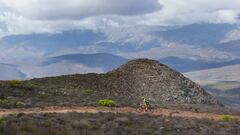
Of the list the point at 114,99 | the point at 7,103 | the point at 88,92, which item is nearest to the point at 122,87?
the point at 88,92

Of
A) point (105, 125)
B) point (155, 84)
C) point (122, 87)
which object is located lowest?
point (105, 125)

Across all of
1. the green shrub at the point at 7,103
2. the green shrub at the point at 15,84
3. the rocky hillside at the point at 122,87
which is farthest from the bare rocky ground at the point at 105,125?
the green shrub at the point at 15,84

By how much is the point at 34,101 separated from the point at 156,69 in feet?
111

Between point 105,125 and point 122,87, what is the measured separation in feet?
129

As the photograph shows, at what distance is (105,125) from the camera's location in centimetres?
3081

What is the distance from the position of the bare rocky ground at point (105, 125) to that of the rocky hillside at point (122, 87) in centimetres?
1488

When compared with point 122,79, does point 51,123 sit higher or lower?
lower

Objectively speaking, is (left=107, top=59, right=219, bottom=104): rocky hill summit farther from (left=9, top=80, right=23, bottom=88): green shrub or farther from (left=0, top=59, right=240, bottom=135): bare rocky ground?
(left=9, top=80, right=23, bottom=88): green shrub

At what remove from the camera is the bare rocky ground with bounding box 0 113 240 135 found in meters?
26.9

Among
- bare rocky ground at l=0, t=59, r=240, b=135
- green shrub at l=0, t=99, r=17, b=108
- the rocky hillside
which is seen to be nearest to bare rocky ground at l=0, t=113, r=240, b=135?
bare rocky ground at l=0, t=59, r=240, b=135

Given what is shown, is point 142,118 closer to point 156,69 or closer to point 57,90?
point 57,90

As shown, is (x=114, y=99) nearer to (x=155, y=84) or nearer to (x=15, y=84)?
(x=15, y=84)

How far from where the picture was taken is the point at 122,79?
73250mm

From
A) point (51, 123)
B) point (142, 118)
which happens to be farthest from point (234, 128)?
point (51, 123)
